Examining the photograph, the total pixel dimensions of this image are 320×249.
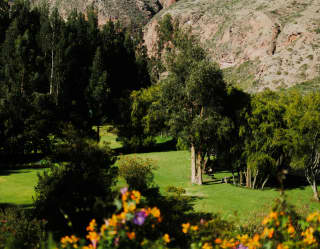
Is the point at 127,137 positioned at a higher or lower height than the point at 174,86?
lower

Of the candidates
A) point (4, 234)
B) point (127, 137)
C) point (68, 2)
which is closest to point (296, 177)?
point (127, 137)

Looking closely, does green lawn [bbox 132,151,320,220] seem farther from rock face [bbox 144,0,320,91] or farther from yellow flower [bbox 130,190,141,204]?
rock face [bbox 144,0,320,91]

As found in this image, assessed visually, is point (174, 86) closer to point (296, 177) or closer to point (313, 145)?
point (313, 145)

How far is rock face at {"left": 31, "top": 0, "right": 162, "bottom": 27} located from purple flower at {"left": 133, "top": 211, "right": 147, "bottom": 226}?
497 feet

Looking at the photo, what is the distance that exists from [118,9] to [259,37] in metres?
78.8

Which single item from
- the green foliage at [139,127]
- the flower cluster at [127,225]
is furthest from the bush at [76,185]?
the green foliage at [139,127]

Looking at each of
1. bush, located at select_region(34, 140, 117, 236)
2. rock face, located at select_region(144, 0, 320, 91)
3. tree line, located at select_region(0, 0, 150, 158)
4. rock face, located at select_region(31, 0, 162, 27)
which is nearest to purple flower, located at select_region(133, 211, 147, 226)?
bush, located at select_region(34, 140, 117, 236)

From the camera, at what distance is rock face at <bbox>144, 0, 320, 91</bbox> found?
7550 cm

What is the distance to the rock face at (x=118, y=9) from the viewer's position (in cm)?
14812

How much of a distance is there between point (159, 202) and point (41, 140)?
17.6 metres

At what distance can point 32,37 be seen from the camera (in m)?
43.4

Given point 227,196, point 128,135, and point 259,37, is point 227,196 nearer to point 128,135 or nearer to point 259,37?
point 128,135

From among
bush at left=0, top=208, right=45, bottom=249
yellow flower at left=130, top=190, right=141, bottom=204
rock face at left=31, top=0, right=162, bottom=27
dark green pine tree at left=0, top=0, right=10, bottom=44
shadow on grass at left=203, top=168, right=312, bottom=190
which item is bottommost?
shadow on grass at left=203, top=168, right=312, bottom=190

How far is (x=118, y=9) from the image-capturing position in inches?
5925
